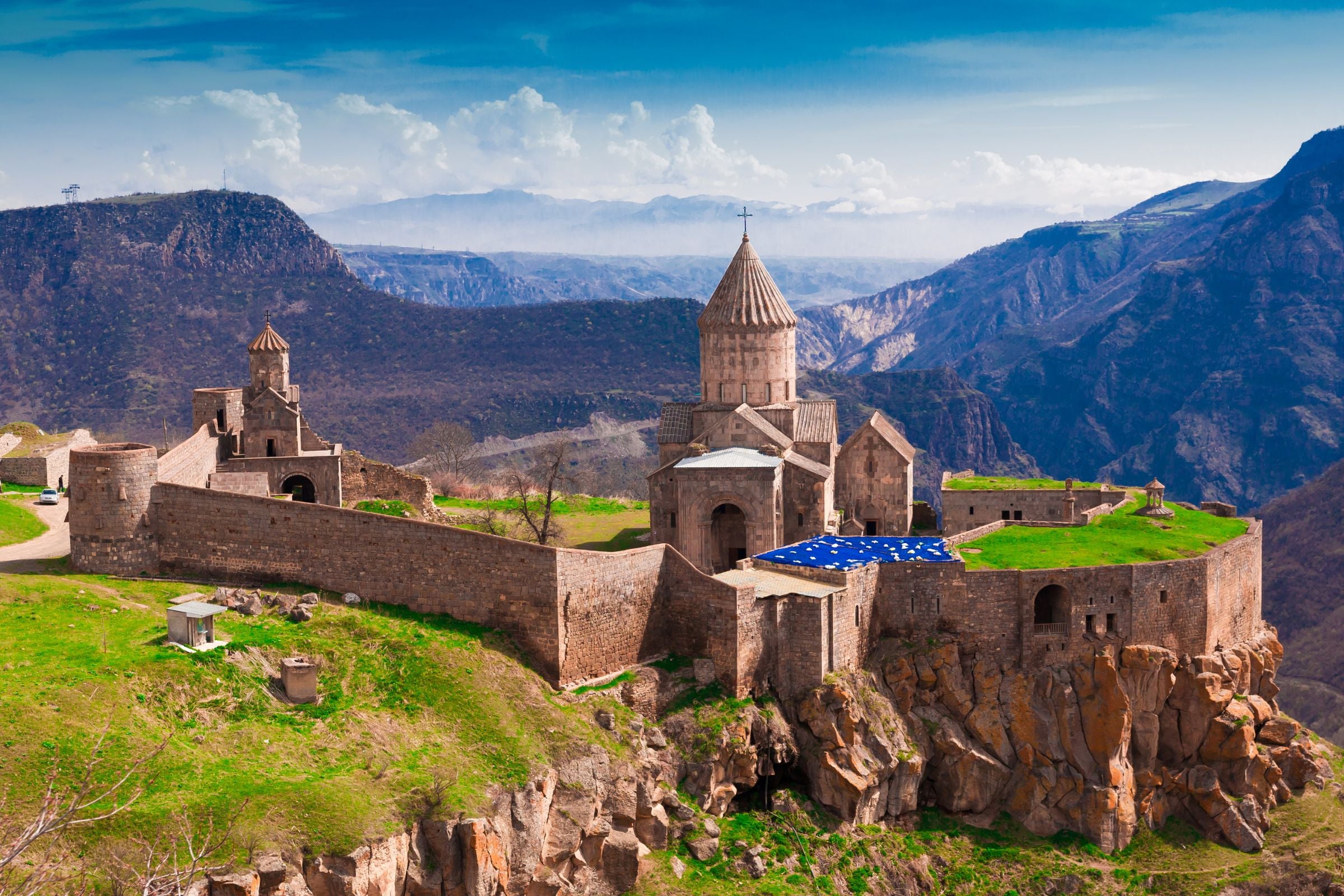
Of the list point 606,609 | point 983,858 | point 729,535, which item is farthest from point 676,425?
point 983,858

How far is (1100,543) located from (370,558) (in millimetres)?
22565

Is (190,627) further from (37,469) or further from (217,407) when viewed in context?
(37,469)

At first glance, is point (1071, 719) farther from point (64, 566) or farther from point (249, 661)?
point (64, 566)

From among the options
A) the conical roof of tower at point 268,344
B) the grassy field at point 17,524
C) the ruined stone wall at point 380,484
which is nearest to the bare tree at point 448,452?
the ruined stone wall at point 380,484

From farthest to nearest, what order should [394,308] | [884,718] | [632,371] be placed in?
[394,308]
[632,371]
[884,718]

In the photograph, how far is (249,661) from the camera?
31.0m

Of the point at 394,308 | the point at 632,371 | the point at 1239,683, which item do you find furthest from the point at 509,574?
the point at 394,308

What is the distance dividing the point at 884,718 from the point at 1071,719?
594 centimetres

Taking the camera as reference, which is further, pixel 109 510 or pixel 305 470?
pixel 305 470

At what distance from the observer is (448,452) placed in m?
70.3

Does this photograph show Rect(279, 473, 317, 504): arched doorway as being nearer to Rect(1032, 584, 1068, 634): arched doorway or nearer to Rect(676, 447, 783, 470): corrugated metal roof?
Rect(676, 447, 783, 470): corrugated metal roof

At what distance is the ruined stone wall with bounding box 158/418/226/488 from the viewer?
38000 mm

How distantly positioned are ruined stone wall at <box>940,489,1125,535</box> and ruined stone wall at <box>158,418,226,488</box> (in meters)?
24.9

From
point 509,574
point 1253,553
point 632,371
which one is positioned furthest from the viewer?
point 632,371
